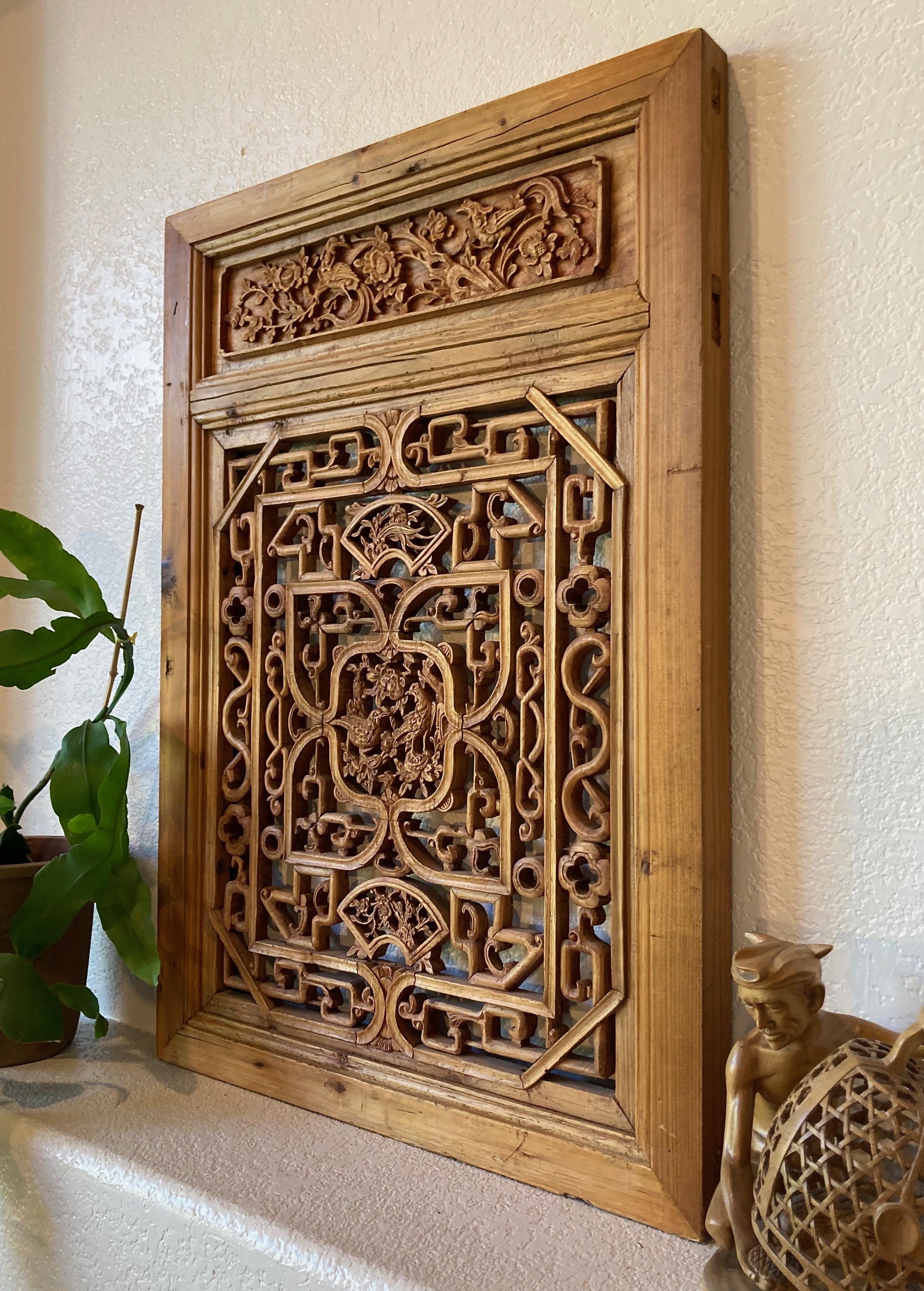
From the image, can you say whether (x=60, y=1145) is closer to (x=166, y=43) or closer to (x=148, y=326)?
(x=148, y=326)

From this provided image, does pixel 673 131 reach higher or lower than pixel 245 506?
higher

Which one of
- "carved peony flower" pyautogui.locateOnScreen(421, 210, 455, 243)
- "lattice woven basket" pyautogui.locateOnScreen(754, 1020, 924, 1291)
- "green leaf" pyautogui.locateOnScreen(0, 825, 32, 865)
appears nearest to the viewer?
"lattice woven basket" pyautogui.locateOnScreen(754, 1020, 924, 1291)

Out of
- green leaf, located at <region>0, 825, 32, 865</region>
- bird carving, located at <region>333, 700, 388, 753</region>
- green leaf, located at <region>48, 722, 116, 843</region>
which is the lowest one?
green leaf, located at <region>0, 825, 32, 865</region>

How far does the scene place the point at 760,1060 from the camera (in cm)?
69

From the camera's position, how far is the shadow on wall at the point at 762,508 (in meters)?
0.83

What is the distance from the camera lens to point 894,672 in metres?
0.78

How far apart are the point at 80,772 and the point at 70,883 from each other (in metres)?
0.13

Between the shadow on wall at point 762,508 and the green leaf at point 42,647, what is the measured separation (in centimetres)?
75

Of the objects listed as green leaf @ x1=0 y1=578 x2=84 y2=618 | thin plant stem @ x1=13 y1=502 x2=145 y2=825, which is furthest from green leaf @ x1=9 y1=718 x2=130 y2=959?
green leaf @ x1=0 y1=578 x2=84 y2=618

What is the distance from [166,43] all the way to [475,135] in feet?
2.10

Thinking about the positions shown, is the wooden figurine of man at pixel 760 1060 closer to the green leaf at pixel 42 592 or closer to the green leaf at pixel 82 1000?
the green leaf at pixel 82 1000

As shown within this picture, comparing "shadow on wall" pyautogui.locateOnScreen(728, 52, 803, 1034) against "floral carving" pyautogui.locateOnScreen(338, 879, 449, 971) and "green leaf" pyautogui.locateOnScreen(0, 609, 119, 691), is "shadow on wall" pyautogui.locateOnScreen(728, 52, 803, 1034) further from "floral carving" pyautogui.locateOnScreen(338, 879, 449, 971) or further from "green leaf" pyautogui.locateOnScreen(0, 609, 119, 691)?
"green leaf" pyautogui.locateOnScreen(0, 609, 119, 691)

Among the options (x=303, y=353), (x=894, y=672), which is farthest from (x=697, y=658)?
(x=303, y=353)

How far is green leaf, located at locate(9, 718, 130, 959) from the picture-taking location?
1.11 m
